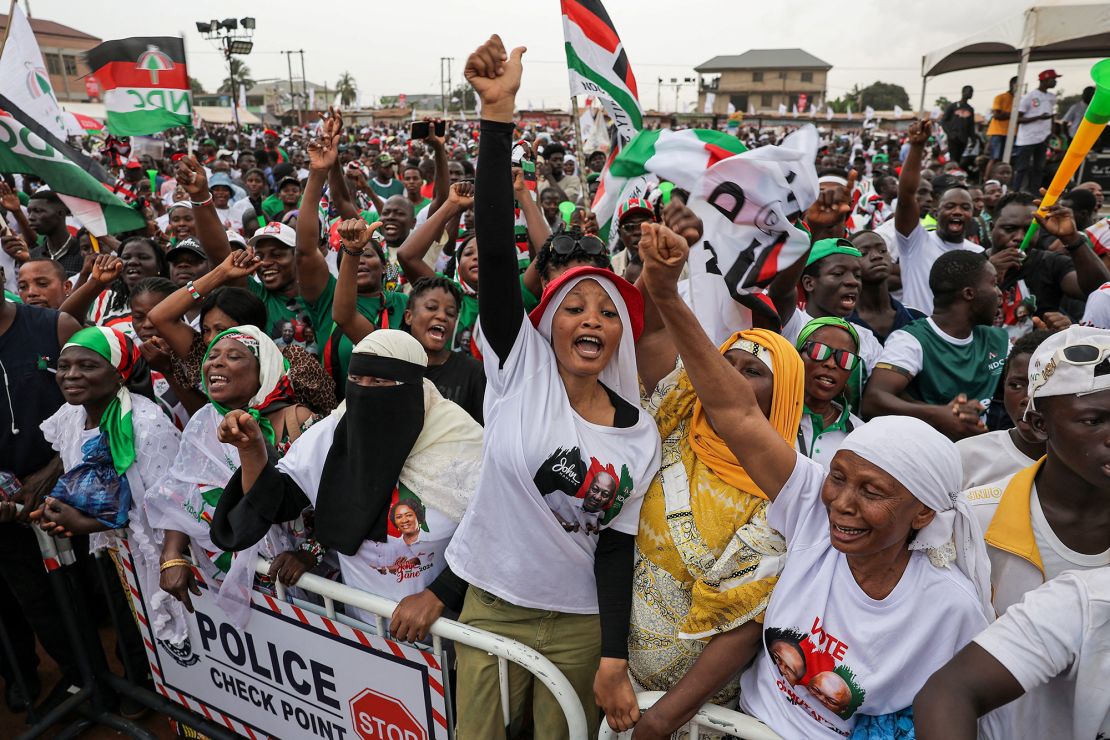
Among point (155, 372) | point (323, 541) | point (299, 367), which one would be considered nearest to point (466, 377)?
point (299, 367)

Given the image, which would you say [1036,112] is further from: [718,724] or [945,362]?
[718,724]

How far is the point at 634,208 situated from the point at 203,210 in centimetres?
268

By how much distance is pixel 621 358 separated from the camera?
2.29m

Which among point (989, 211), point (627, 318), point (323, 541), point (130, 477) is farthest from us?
point (989, 211)

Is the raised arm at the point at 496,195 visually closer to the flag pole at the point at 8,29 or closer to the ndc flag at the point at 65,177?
the ndc flag at the point at 65,177

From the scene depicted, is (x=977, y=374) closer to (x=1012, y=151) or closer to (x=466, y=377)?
(x=466, y=377)

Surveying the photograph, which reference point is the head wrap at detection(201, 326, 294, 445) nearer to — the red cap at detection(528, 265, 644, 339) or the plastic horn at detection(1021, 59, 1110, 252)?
the red cap at detection(528, 265, 644, 339)

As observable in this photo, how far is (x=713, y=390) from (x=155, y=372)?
3195 mm

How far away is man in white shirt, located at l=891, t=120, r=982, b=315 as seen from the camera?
4.88 meters

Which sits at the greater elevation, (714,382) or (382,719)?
(714,382)

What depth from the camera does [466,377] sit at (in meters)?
3.30

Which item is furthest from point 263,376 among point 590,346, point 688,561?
point 688,561

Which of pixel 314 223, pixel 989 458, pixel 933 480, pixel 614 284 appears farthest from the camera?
pixel 314 223

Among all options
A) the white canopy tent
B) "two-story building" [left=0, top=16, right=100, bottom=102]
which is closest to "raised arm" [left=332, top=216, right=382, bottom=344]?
the white canopy tent
